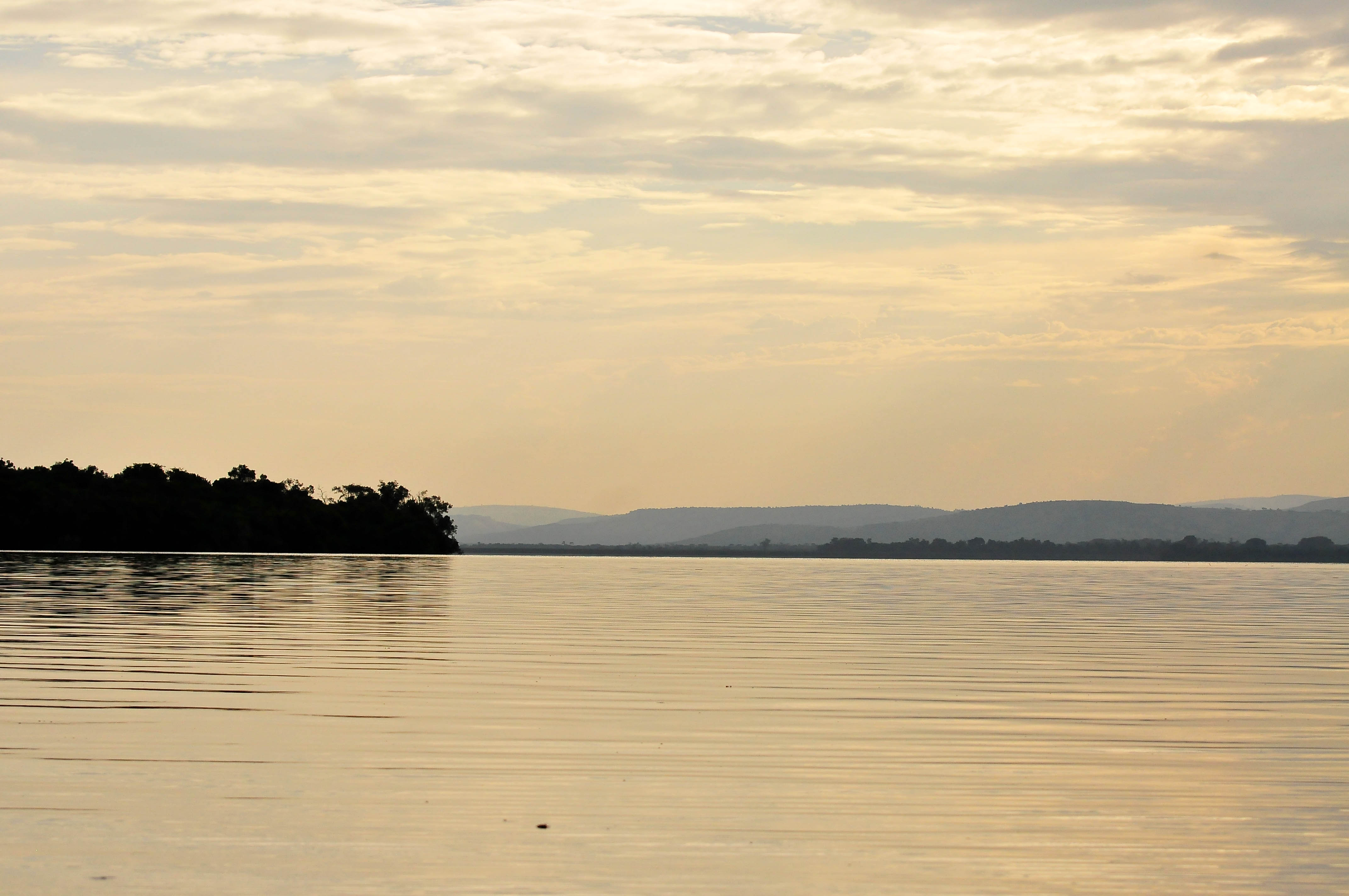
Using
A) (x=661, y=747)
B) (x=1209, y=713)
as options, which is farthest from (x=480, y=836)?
(x=1209, y=713)

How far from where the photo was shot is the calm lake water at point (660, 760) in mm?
11727

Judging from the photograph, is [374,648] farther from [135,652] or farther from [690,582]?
[690,582]

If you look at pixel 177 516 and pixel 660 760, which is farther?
pixel 177 516

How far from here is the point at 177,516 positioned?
158 metres

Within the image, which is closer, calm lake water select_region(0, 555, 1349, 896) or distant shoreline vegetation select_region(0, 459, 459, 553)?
calm lake water select_region(0, 555, 1349, 896)

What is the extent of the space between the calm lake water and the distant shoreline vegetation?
113470mm

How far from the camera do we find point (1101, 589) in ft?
282

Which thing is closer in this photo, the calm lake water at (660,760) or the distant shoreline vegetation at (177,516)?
the calm lake water at (660,760)

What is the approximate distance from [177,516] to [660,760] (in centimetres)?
15040

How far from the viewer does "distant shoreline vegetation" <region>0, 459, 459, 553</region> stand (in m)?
144

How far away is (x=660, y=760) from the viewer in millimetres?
16984

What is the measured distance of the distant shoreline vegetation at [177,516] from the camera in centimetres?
14375

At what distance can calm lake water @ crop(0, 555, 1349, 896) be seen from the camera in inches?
462

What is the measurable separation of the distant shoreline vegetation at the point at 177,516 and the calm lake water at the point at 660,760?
113470 millimetres
